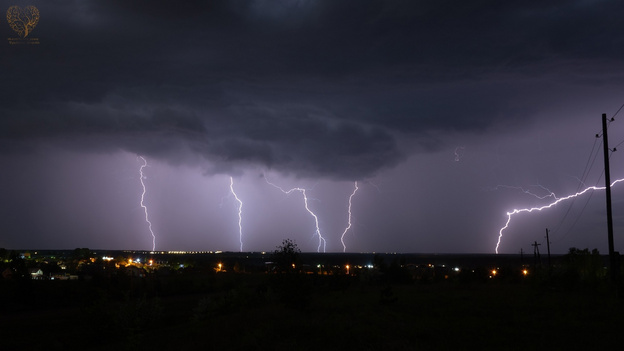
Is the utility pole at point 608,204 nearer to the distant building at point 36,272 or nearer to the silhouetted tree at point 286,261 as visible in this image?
the silhouetted tree at point 286,261

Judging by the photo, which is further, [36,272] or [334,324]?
[36,272]

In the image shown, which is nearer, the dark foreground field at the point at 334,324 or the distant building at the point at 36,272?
the dark foreground field at the point at 334,324

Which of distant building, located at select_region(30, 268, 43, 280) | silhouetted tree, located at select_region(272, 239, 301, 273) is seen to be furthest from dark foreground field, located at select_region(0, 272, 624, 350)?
distant building, located at select_region(30, 268, 43, 280)

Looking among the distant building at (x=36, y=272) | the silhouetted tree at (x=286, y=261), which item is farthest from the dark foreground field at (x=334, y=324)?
the distant building at (x=36, y=272)

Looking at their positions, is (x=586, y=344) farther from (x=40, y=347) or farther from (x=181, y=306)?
(x=181, y=306)

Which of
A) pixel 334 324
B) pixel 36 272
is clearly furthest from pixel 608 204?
pixel 36 272

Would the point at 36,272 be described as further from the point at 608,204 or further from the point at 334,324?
the point at 608,204

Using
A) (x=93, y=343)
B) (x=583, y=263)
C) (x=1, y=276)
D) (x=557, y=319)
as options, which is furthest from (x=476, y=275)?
(x=1, y=276)

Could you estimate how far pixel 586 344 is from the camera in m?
13.8

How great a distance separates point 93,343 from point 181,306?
2303 cm

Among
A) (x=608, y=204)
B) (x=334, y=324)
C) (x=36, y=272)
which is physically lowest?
(x=36, y=272)

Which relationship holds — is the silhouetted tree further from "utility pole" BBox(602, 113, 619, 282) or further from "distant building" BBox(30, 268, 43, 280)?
"distant building" BBox(30, 268, 43, 280)

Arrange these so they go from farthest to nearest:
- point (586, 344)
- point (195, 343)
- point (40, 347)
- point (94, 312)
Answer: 1. point (40, 347)
2. point (94, 312)
3. point (195, 343)
4. point (586, 344)

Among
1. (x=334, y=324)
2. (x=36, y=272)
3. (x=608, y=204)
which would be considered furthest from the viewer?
(x=36, y=272)
